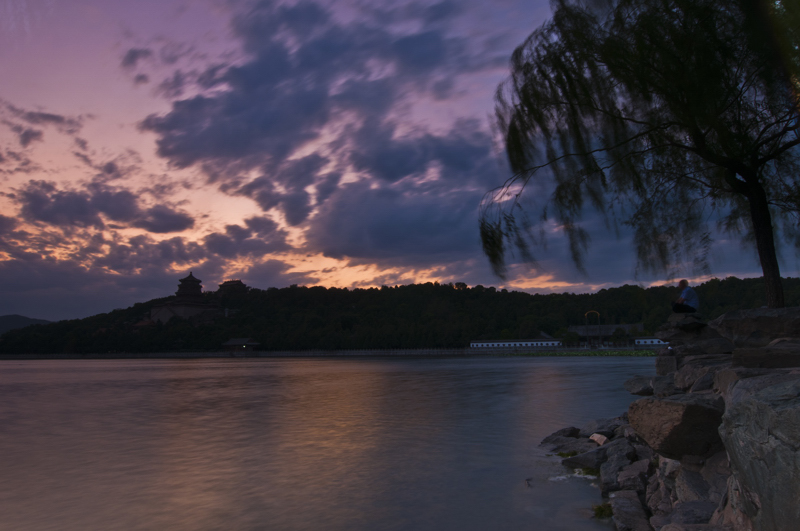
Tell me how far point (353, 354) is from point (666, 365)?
119418 millimetres

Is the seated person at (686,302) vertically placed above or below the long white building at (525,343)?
above

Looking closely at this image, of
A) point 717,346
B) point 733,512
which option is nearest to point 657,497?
point 733,512

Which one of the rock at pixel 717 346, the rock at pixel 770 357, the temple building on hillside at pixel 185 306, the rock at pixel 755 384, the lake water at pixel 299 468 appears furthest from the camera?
the temple building on hillside at pixel 185 306

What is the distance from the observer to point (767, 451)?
3.10 meters

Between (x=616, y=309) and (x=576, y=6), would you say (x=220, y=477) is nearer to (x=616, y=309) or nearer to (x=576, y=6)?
(x=576, y=6)

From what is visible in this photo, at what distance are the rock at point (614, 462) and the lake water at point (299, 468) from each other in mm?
306

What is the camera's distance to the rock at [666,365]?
979 cm

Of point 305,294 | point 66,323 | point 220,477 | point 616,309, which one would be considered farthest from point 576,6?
point 66,323

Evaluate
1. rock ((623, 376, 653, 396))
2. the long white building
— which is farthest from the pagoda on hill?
rock ((623, 376, 653, 396))

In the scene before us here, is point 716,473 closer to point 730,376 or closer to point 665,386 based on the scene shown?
point 730,376

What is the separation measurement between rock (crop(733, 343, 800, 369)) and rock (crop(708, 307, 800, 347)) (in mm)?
1728

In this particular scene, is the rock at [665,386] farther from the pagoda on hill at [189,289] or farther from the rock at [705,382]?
the pagoda on hill at [189,289]

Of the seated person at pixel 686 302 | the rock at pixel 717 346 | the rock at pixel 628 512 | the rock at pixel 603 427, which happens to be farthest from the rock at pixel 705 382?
the rock at pixel 603 427

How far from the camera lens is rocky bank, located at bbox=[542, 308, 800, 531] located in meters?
3.08
